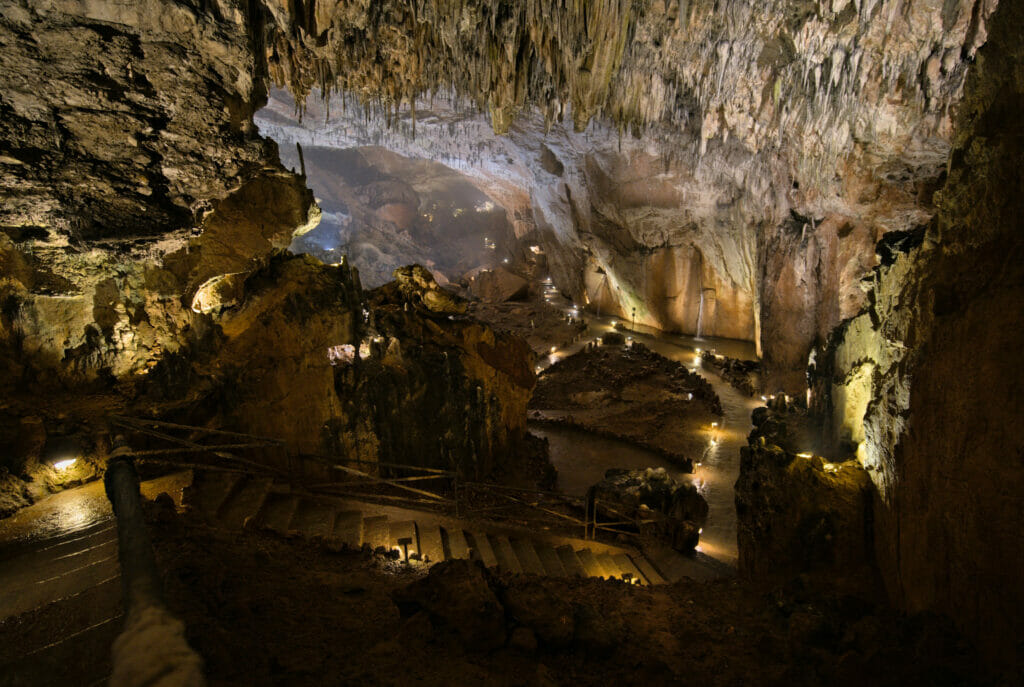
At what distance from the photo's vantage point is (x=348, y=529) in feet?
22.5

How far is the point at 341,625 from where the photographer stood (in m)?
3.87

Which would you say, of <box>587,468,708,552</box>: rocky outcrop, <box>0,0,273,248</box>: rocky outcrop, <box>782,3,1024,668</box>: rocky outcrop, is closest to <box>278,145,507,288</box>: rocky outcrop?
<box>587,468,708,552</box>: rocky outcrop

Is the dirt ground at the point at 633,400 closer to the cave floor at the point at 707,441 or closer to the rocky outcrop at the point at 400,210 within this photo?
the cave floor at the point at 707,441

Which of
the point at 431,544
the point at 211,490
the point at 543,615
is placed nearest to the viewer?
the point at 543,615

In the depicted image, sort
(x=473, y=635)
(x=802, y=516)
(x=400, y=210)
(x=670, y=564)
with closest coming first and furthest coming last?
(x=473, y=635) → (x=802, y=516) → (x=670, y=564) → (x=400, y=210)

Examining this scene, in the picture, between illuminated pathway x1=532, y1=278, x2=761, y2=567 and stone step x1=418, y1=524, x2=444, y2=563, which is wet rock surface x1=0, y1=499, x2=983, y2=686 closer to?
stone step x1=418, y1=524, x2=444, y2=563

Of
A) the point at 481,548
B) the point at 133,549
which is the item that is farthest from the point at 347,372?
the point at 133,549

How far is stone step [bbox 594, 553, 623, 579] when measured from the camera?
7.65m

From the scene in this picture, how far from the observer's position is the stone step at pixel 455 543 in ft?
22.4

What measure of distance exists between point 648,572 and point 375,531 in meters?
3.98

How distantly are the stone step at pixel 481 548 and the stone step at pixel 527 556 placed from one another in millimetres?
442

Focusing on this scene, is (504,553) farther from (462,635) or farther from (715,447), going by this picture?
(715,447)

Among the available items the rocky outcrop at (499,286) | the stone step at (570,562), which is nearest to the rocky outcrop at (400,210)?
the rocky outcrop at (499,286)

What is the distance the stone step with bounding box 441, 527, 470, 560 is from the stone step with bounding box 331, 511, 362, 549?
1.10 m
